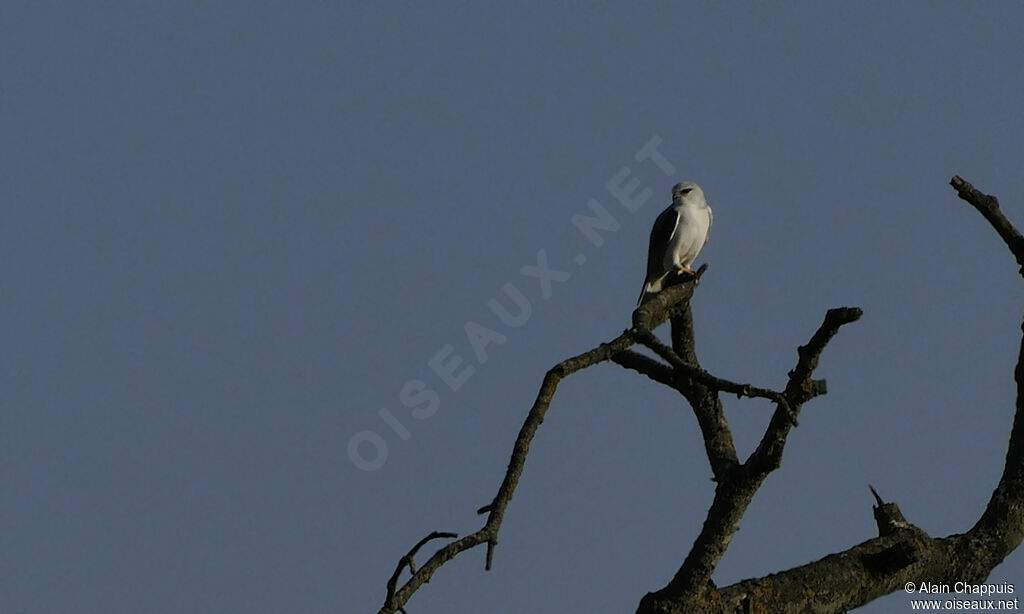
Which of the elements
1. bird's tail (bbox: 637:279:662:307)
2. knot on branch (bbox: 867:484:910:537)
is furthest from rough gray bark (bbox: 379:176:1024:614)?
bird's tail (bbox: 637:279:662:307)

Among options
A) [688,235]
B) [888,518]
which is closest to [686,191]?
[688,235]

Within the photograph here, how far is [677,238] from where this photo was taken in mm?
14555

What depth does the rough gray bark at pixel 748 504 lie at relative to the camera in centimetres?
691

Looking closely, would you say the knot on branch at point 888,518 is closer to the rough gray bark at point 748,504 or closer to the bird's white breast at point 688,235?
the rough gray bark at point 748,504

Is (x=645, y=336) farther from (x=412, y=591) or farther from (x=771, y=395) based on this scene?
(x=412, y=591)

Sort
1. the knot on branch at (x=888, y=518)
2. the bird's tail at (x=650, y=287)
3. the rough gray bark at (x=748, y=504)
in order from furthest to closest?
the bird's tail at (x=650, y=287), the knot on branch at (x=888, y=518), the rough gray bark at (x=748, y=504)

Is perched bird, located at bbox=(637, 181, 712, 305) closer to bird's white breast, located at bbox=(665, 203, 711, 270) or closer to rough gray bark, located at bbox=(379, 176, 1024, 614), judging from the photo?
bird's white breast, located at bbox=(665, 203, 711, 270)

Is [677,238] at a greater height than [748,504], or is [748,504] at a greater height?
[677,238]

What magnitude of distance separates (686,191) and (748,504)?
24.9 feet

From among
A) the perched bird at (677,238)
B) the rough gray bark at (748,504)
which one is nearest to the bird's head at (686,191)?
the perched bird at (677,238)

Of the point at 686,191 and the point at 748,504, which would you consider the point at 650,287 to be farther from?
the point at 748,504

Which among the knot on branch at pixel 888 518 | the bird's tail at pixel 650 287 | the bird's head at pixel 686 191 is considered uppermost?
the bird's head at pixel 686 191

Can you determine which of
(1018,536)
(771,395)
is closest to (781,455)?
(771,395)

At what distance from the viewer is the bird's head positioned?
15203mm
